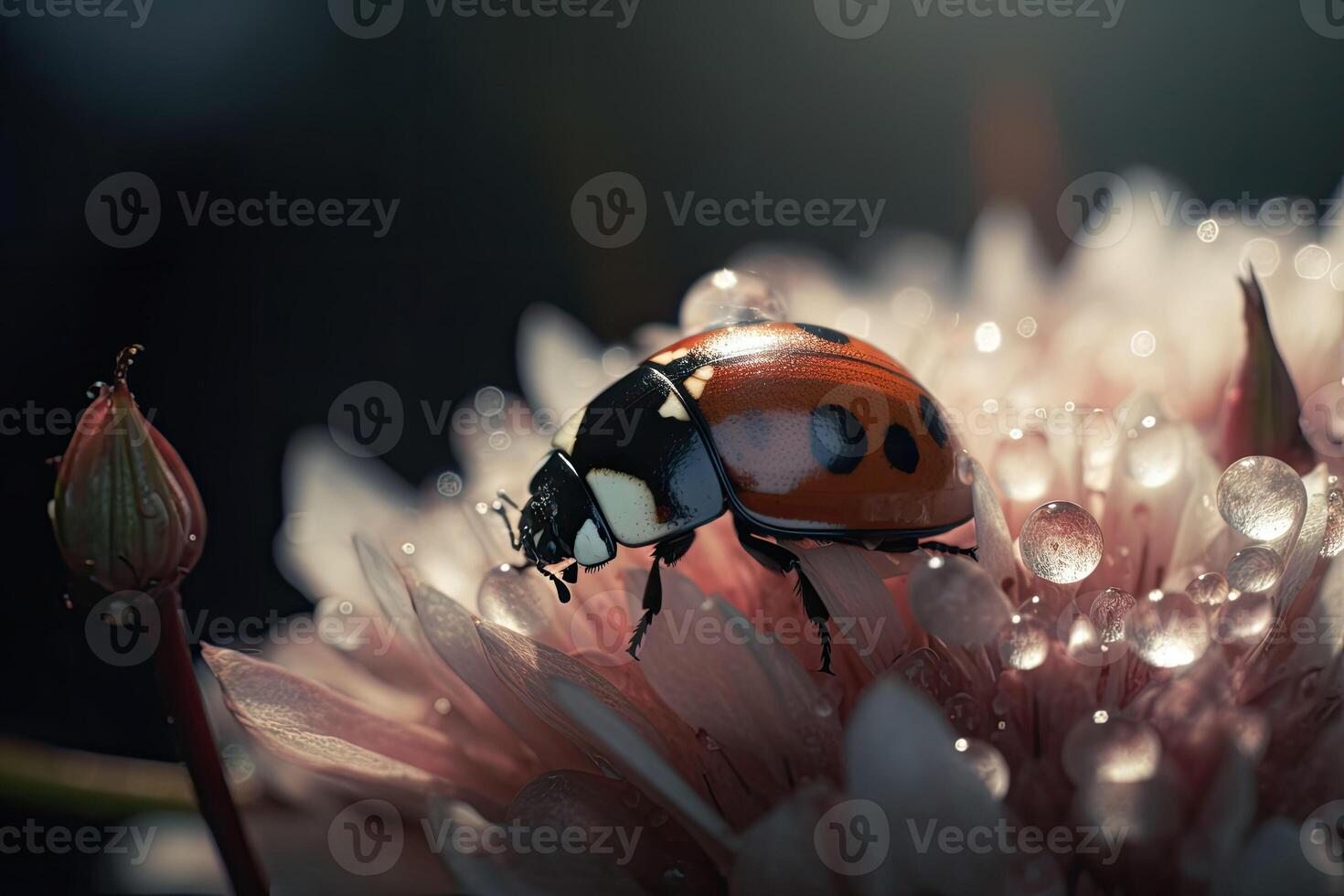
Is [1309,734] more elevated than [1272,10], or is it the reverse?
[1272,10]

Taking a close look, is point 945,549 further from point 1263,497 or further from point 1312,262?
point 1312,262

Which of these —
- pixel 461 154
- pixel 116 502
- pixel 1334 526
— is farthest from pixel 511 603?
pixel 461 154

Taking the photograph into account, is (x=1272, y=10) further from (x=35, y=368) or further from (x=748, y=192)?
(x=35, y=368)

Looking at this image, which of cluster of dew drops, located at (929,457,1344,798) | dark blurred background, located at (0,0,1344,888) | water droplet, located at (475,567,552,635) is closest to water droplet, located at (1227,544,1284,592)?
cluster of dew drops, located at (929,457,1344,798)

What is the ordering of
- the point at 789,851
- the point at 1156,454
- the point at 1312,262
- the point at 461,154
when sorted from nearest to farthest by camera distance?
1. the point at 789,851
2. the point at 1156,454
3. the point at 1312,262
4. the point at 461,154

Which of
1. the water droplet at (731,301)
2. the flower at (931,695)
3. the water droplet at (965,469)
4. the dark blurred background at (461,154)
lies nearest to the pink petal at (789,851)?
the flower at (931,695)

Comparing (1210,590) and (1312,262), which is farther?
(1312,262)

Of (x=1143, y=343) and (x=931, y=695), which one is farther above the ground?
(x=1143, y=343)

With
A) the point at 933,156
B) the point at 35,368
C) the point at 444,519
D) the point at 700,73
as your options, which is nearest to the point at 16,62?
the point at 35,368
